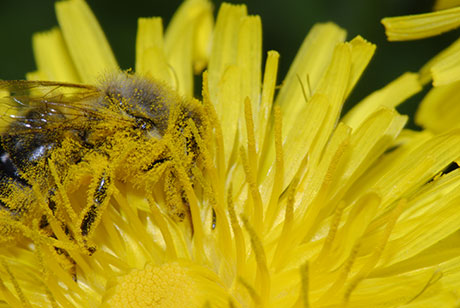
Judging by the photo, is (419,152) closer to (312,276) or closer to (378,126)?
(378,126)

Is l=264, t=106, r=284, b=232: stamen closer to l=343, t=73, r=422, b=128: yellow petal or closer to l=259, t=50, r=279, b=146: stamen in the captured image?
l=259, t=50, r=279, b=146: stamen

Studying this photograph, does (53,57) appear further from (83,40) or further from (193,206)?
(193,206)

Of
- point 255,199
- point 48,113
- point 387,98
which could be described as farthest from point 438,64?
point 48,113

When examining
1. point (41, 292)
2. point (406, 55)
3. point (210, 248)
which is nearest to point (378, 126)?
point (210, 248)

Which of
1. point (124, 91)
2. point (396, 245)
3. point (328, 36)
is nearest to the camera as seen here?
point (396, 245)

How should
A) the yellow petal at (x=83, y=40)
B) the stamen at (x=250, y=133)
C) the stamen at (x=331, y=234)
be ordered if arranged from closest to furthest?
the stamen at (x=331, y=234)
the stamen at (x=250, y=133)
the yellow petal at (x=83, y=40)

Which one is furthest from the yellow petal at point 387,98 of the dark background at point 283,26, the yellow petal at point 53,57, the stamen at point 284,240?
the yellow petal at point 53,57

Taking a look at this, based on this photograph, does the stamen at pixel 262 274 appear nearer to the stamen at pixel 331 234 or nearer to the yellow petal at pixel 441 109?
the stamen at pixel 331 234
